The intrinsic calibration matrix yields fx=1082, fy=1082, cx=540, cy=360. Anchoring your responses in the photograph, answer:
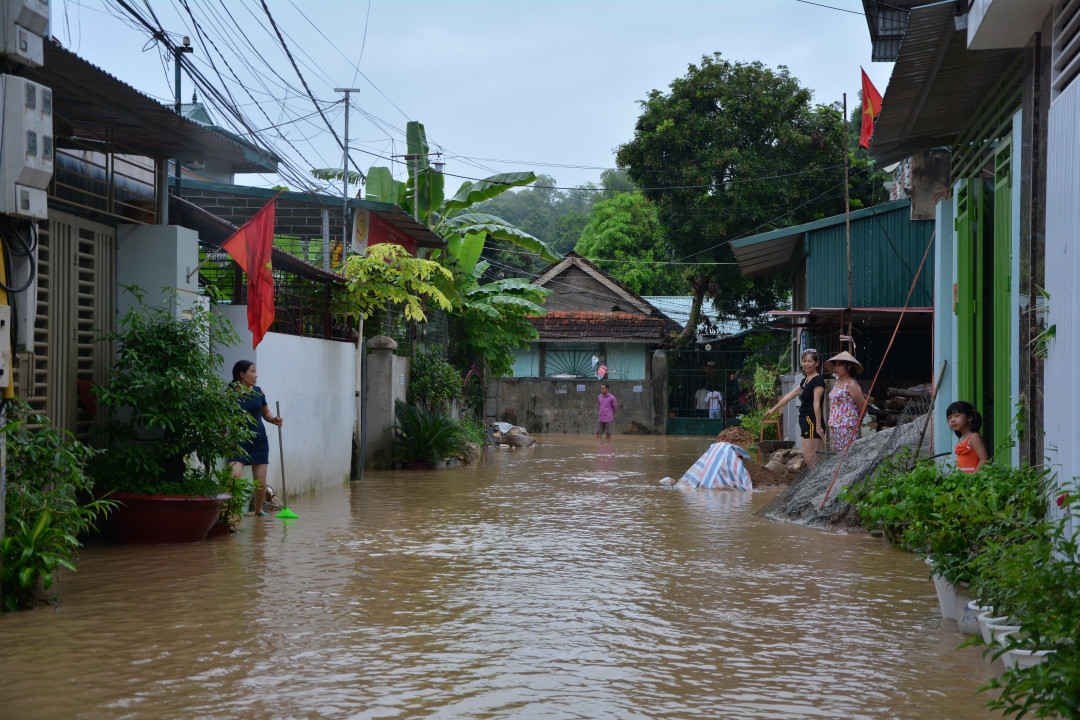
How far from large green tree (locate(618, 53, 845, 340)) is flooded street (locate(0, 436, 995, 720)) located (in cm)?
1820

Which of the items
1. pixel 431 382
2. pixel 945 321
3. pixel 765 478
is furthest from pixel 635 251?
pixel 945 321

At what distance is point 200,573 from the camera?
8.49 metres

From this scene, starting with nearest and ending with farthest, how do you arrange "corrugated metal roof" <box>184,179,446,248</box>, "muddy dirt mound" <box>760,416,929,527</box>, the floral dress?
"muddy dirt mound" <box>760,416,929,527</box> → the floral dress → "corrugated metal roof" <box>184,179,446,248</box>

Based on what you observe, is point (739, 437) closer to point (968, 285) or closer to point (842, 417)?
point (842, 417)

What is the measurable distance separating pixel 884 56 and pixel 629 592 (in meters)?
10.7

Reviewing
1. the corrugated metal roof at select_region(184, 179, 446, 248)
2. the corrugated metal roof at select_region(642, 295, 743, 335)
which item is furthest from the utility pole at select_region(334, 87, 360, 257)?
the corrugated metal roof at select_region(642, 295, 743, 335)

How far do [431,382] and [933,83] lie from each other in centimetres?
1446

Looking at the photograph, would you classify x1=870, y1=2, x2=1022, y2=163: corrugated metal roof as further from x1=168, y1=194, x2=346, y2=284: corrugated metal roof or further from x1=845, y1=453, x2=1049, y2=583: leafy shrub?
x1=168, y1=194, x2=346, y2=284: corrugated metal roof

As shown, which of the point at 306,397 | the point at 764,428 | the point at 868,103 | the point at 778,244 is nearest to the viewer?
the point at 306,397

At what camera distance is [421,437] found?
19.7 m

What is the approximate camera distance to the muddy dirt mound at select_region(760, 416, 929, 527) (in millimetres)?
11492

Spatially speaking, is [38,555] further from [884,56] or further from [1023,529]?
[884,56]

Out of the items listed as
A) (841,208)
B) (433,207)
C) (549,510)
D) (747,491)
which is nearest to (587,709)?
(549,510)

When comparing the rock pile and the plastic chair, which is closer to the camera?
the plastic chair
